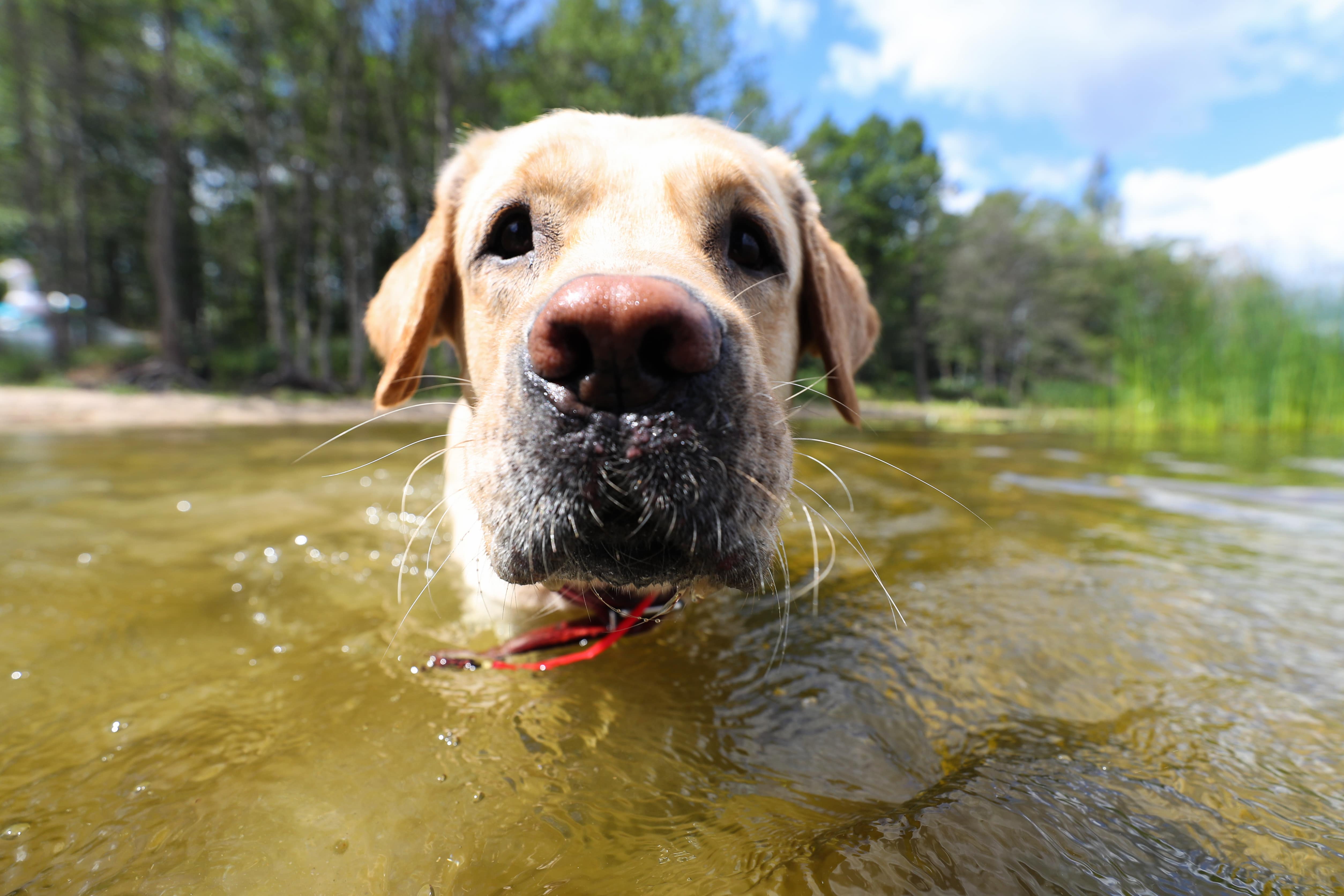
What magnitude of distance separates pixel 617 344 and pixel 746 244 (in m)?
1.35

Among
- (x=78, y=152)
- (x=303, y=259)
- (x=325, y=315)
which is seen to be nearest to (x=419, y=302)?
(x=303, y=259)

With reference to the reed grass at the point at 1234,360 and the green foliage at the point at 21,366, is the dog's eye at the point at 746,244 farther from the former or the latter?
the green foliage at the point at 21,366

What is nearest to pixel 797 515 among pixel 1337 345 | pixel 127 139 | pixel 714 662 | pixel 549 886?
pixel 714 662

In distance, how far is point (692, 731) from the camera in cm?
183

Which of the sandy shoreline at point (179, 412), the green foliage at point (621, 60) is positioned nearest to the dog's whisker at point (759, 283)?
the sandy shoreline at point (179, 412)

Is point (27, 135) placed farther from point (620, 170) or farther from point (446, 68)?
point (620, 170)

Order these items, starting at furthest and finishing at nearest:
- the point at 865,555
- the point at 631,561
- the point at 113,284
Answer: the point at 113,284
the point at 865,555
the point at 631,561

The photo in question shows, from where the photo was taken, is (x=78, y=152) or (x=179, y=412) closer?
(x=179, y=412)

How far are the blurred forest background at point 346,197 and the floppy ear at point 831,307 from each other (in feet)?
2.68

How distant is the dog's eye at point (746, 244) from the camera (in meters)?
2.45

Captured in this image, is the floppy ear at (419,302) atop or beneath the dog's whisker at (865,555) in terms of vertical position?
atop

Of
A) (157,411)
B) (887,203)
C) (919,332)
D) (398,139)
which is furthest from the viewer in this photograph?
(919,332)

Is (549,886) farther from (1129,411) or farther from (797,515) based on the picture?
(1129,411)

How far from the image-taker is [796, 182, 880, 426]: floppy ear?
3.01m
